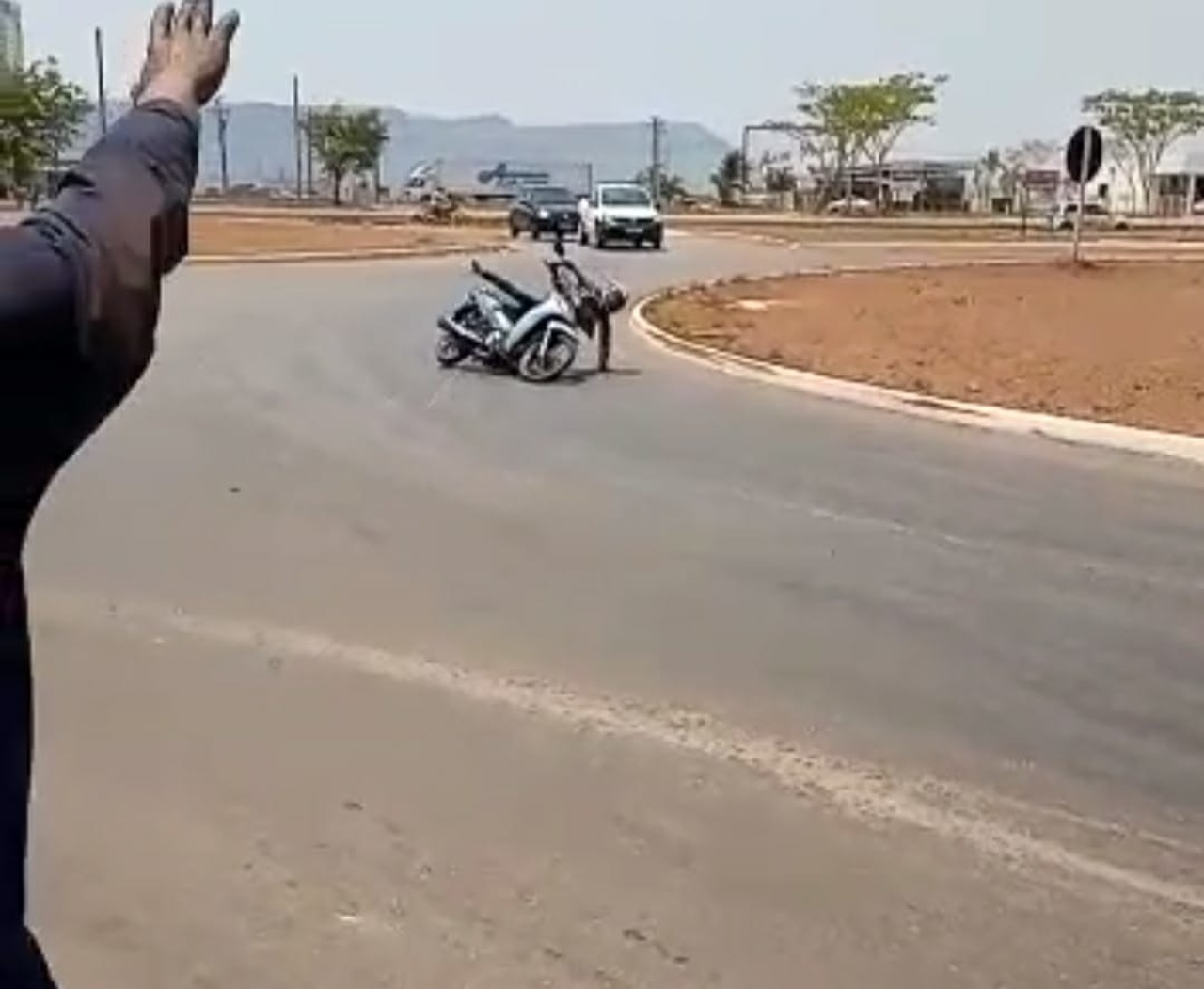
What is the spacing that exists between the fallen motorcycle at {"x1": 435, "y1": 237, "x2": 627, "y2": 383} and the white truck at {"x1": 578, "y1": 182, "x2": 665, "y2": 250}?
29955 mm

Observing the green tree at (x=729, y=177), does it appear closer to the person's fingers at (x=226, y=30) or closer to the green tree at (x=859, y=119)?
the green tree at (x=859, y=119)

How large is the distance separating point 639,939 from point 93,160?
3.16 m

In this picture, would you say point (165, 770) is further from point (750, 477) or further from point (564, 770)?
point (750, 477)

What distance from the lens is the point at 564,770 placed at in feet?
18.8

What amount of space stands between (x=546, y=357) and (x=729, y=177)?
86.9 metres

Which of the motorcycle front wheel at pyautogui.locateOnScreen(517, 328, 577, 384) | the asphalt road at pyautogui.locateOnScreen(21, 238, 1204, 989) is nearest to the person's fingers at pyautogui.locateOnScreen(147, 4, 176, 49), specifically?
the asphalt road at pyautogui.locateOnScreen(21, 238, 1204, 989)

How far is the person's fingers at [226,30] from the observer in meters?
1.83

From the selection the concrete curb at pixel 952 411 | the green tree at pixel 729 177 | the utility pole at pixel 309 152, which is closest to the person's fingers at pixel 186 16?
the concrete curb at pixel 952 411

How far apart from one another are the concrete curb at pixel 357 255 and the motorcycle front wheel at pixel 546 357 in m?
20.6

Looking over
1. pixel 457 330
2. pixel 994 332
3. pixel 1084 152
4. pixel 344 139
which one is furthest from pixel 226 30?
pixel 344 139

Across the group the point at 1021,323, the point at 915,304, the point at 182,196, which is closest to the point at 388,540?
the point at 182,196

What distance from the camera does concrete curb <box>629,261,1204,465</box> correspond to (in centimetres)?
1409

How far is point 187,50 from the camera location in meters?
1.82

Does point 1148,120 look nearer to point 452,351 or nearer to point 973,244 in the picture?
point 973,244
